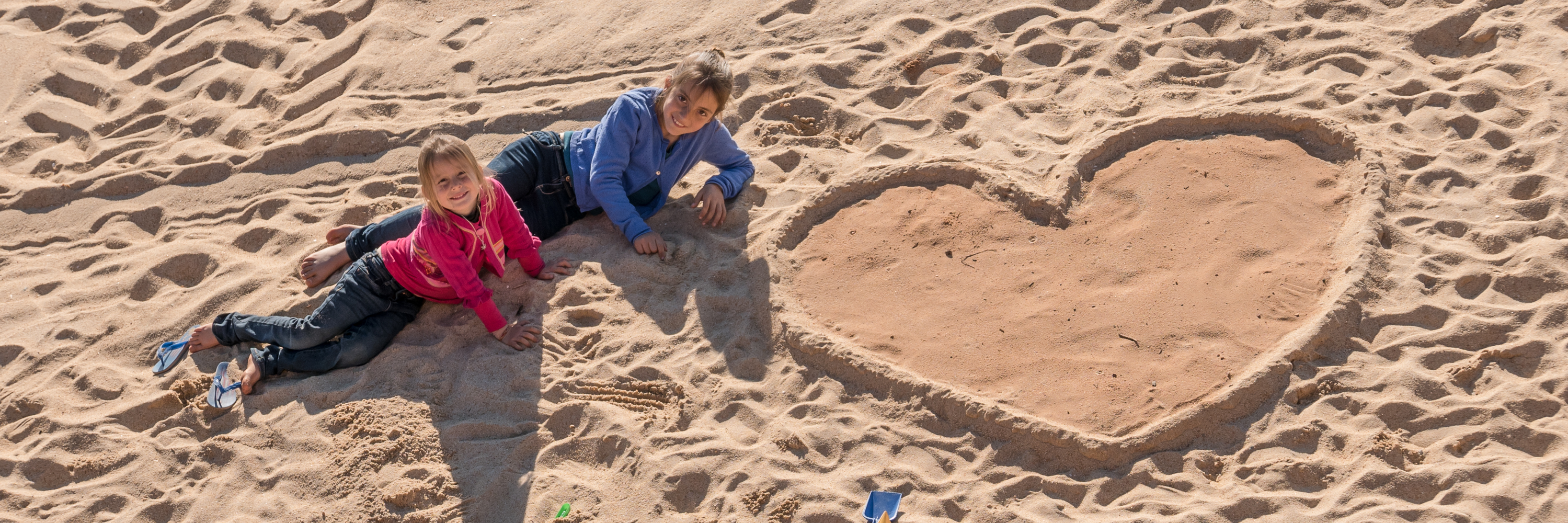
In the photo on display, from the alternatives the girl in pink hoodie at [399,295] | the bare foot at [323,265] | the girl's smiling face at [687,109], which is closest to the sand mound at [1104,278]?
the girl's smiling face at [687,109]

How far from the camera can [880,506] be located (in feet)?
11.0

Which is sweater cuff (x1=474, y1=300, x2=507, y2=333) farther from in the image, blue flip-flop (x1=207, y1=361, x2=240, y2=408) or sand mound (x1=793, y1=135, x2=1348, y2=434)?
sand mound (x1=793, y1=135, x2=1348, y2=434)

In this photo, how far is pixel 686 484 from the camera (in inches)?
138

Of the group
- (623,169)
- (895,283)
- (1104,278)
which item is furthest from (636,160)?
(1104,278)

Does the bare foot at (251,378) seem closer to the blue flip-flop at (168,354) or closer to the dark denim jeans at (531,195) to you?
the blue flip-flop at (168,354)

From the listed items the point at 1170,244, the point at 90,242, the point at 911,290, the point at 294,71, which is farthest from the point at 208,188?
the point at 1170,244

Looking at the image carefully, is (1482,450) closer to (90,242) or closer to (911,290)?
(911,290)

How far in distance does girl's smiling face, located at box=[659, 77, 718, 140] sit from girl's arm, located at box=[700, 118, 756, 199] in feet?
0.89

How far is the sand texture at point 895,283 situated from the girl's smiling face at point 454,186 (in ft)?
2.04

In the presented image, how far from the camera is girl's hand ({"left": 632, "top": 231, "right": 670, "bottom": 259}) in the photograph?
4391mm

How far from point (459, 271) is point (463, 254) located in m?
0.07

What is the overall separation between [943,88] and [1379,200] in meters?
2.06

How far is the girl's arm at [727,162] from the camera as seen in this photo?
180 inches

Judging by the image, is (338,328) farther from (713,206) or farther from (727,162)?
(727,162)
